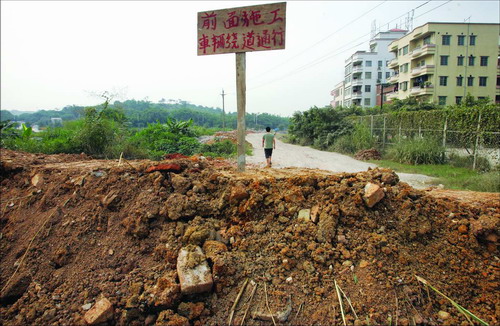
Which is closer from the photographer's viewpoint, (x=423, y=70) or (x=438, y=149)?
(x=438, y=149)

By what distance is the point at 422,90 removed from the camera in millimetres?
32625

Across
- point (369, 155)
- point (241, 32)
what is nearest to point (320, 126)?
point (369, 155)

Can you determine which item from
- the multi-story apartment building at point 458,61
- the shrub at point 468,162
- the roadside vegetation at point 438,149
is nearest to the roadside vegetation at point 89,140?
the roadside vegetation at point 438,149

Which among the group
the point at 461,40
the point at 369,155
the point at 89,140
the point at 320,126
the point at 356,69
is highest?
the point at 356,69

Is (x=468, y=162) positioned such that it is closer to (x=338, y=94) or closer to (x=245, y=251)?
(x=245, y=251)

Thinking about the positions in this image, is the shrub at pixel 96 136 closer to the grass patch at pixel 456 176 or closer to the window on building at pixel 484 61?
the grass patch at pixel 456 176

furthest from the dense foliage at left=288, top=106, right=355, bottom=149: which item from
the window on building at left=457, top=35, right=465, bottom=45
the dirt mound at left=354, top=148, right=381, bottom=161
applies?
the window on building at left=457, top=35, right=465, bottom=45

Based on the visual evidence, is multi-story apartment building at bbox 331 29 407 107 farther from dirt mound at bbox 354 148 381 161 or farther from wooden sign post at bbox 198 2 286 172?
wooden sign post at bbox 198 2 286 172

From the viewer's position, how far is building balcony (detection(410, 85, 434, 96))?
32112mm

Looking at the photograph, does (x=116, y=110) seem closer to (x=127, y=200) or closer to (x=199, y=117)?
(x=127, y=200)

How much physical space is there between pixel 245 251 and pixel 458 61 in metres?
38.5

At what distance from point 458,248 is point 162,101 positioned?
282ft

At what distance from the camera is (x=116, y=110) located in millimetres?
10648

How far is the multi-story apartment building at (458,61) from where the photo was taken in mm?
30859
